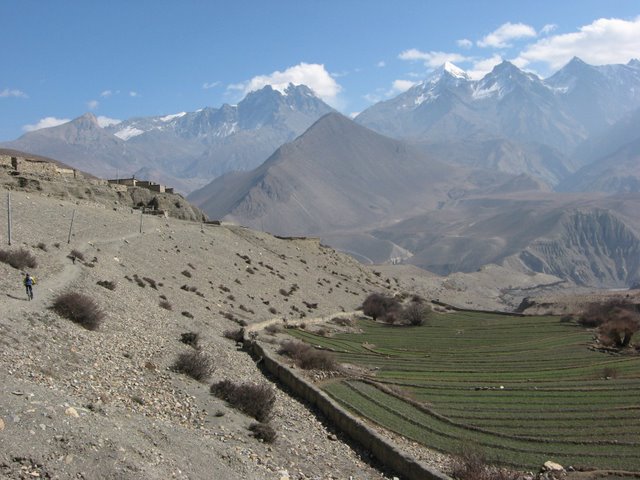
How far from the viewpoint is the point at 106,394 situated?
1579 cm

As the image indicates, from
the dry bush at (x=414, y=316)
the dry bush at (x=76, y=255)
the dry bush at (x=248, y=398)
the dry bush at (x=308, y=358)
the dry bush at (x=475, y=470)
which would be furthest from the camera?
the dry bush at (x=414, y=316)

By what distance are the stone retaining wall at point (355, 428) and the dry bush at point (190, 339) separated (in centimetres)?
353

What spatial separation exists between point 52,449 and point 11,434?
762 millimetres

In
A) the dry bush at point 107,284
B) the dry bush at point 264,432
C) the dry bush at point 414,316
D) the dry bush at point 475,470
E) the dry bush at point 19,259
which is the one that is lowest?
the dry bush at point 414,316

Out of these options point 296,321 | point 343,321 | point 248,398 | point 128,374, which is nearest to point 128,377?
point 128,374

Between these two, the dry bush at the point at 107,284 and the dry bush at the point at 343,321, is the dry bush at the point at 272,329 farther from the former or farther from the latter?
the dry bush at the point at 107,284

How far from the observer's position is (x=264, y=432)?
17.4 metres

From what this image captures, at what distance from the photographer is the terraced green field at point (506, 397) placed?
19.7 metres

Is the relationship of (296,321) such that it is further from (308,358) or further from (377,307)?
(308,358)

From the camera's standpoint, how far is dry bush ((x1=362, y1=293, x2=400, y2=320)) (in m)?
60.8

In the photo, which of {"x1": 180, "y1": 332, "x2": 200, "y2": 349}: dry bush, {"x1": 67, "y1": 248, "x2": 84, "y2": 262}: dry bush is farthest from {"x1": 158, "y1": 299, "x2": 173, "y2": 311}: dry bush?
{"x1": 180, "y1": 332, "x2": 200, "y2": 349}: dry bush

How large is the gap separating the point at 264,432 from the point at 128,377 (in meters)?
4.13

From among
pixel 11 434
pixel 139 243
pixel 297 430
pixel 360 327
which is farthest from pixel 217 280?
pixel 11 434

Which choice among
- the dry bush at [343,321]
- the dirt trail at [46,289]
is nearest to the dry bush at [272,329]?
the dry bush at [343,321]
